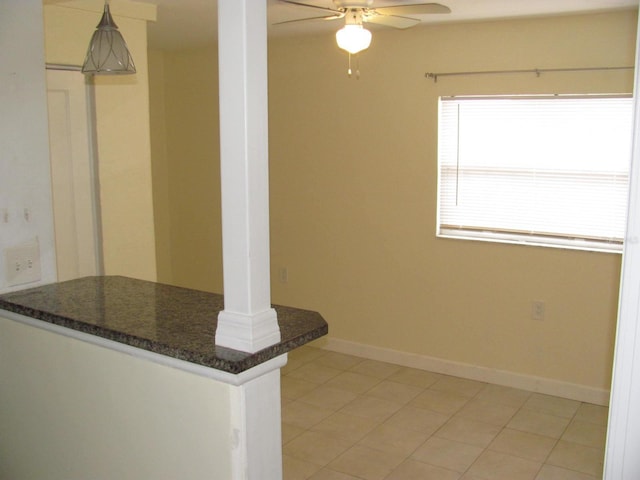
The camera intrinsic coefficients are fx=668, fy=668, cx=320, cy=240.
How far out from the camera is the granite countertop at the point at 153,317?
1824 millimetres

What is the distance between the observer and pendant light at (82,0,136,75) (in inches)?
98.2

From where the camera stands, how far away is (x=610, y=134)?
13.3 ft

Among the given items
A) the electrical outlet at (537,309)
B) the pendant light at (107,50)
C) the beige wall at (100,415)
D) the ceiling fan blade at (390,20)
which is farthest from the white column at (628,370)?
the electrical outlet at (537,309)

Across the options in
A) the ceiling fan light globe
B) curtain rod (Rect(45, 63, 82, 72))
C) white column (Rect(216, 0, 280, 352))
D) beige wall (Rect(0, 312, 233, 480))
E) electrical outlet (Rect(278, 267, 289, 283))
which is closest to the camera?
white column (Rect(216, 0, 280, 352))

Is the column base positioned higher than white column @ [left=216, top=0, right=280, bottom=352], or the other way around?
white column @ [left=216, top=0, right=280, bottom=352]

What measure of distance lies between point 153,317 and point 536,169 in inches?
120

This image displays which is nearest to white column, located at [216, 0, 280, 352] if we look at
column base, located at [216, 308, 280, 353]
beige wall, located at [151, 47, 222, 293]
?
column base, located at [216, 308, 280, 353]

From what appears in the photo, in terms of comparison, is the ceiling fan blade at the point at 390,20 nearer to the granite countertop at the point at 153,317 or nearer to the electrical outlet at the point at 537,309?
the granite countertop at the point at 153,317

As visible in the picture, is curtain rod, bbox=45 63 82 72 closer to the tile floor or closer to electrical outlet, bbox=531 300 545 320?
the tile floor

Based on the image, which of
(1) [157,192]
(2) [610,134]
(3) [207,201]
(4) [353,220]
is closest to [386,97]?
(4) [353,220]

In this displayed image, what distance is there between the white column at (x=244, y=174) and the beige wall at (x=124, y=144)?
91.1 inches

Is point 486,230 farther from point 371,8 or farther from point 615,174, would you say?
point 371,8

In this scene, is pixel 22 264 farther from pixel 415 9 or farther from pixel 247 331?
pixel 415 9

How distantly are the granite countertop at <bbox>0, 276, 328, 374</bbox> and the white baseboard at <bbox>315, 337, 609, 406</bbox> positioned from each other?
2.81 meters
